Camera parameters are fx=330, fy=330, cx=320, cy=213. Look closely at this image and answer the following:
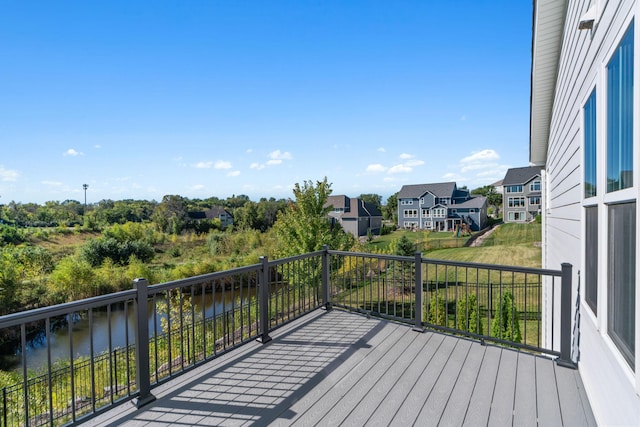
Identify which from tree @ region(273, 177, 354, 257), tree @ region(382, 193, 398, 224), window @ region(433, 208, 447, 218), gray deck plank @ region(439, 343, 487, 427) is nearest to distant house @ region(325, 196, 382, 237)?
window @ region(433, 208, 447, 218)

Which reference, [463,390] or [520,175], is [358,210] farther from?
[463,390]

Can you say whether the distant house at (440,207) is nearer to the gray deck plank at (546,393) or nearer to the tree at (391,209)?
the tree at (391,209)

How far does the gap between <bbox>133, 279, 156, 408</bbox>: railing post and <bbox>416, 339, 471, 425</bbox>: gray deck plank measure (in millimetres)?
1936

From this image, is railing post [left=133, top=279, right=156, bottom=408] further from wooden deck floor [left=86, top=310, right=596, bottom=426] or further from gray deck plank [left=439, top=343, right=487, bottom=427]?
gray deck plank [left=439, top=343, right=487, bottom=427]

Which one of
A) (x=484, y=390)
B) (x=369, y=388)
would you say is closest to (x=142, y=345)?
(x=369, y=388)

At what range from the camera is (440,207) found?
1518 inches

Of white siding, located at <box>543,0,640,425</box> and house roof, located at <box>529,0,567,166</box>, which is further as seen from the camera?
house roof, located at <box>529,0,567,166</box>

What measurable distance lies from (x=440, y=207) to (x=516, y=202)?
25.4ft

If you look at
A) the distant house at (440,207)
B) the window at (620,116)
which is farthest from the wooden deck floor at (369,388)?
the distant house at (440,207)

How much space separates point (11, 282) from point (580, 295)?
68.6ft

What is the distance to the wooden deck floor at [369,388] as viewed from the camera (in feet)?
7.28

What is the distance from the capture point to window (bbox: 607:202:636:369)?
1382 mm

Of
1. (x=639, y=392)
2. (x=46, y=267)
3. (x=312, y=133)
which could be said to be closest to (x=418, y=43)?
(x=639, y=392)

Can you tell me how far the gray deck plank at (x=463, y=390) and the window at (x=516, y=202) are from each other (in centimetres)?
3767
